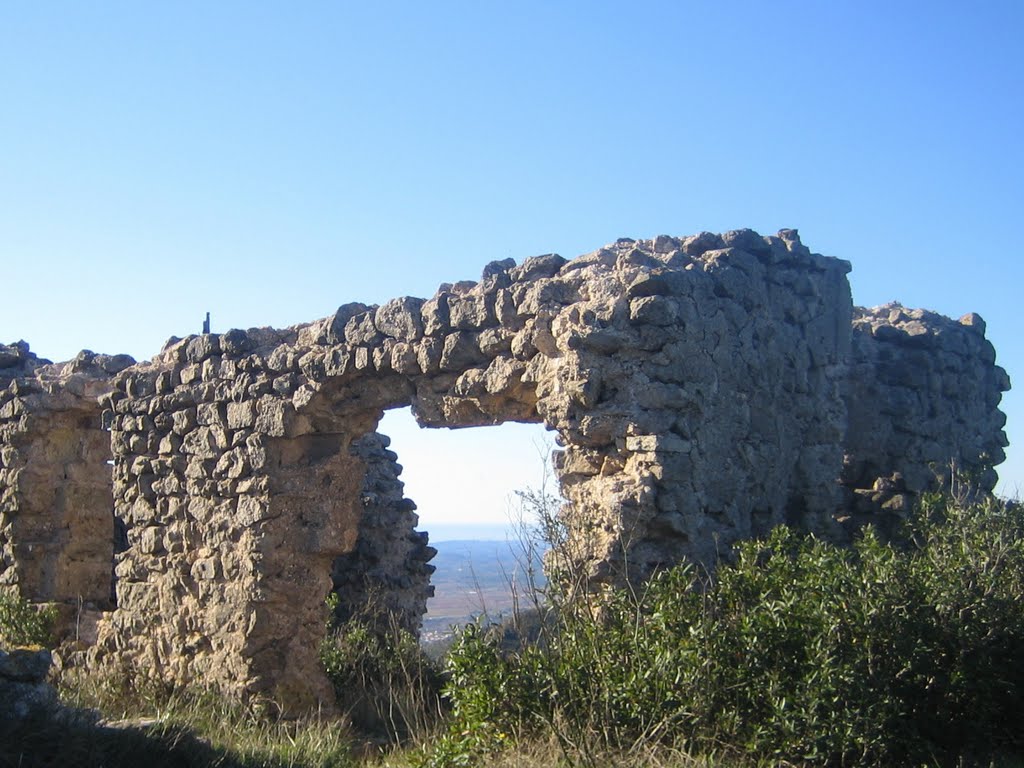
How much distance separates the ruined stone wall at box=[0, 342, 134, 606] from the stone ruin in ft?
0.06

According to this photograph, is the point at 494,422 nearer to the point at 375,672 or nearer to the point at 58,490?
the point at 375,672

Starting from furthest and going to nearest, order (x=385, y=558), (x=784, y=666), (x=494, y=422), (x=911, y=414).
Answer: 1. (x=385, y=558)
2. (x=911, y=414)
3. (x=494, y=422)
4. (x=784, y=666)

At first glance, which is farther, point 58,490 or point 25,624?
point 58,490

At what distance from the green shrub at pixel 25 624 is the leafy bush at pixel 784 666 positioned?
4.90m

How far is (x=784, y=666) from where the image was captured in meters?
4.73

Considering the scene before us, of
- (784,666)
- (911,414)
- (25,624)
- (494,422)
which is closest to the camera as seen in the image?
(784,666)

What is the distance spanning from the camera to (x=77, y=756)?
16.1 feet

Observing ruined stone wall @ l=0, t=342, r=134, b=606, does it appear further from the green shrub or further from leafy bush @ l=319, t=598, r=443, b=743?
leafy bush @ l=319, t=598, r=443, b=743

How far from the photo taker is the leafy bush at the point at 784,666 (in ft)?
15.1

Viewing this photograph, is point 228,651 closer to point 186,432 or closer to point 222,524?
point 222,524

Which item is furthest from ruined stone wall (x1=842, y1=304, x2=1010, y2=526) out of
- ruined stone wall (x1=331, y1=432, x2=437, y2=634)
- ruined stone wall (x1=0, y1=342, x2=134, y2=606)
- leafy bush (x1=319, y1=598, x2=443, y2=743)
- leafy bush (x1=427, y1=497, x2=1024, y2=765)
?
ruined stone wall (x1=0, y1=342, x2=134, y2=606)

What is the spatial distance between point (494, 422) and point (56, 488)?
4.85 m

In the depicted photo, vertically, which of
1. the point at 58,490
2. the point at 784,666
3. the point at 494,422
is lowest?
the point at 784,666

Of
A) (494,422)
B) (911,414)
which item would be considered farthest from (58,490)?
(911,414)
